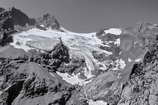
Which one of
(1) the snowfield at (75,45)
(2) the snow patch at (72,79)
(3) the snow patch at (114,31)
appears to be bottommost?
(2) the snow patch at (72,79)

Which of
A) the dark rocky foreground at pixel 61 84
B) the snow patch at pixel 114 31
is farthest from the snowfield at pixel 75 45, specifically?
the dark rocky foreground at pixel 61 84

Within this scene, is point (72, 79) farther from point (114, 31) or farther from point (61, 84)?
point (114, 31)

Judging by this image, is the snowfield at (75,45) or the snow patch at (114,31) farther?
the snow patch at (114,31)

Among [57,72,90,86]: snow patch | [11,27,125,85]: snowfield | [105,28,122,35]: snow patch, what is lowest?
[57,72,90,86]: snow patch

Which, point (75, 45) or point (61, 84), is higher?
point (75, 45)

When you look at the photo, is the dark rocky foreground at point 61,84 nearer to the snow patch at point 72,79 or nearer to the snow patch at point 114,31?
the snow patch at point 72,79

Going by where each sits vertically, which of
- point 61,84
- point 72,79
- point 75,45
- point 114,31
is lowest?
point 72,79

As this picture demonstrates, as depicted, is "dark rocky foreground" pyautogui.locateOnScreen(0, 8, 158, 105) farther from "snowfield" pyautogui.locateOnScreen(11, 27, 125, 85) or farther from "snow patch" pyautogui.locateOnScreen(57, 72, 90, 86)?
"snowfield" pyautogui.locateOnScreen(11, 27, 125, 85)

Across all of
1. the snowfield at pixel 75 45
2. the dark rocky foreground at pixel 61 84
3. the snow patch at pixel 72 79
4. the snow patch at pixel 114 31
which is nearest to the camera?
the dark rocky foreground at pixel 61 84

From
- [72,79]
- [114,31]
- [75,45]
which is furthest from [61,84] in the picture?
[114,31]

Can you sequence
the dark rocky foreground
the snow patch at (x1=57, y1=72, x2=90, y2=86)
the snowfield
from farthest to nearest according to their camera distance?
the snowfield, the snow patch at (x1=57, y1=72, x2=90, y2=86), the dark rocky foreground

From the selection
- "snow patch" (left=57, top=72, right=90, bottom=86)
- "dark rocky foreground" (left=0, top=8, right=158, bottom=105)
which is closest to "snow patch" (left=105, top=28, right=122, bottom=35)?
"dark rocky foreground" (left=0, top=8, right=158, bottom=105)

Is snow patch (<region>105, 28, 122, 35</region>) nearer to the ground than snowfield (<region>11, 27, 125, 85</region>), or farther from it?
farther from it

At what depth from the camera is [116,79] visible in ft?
248
